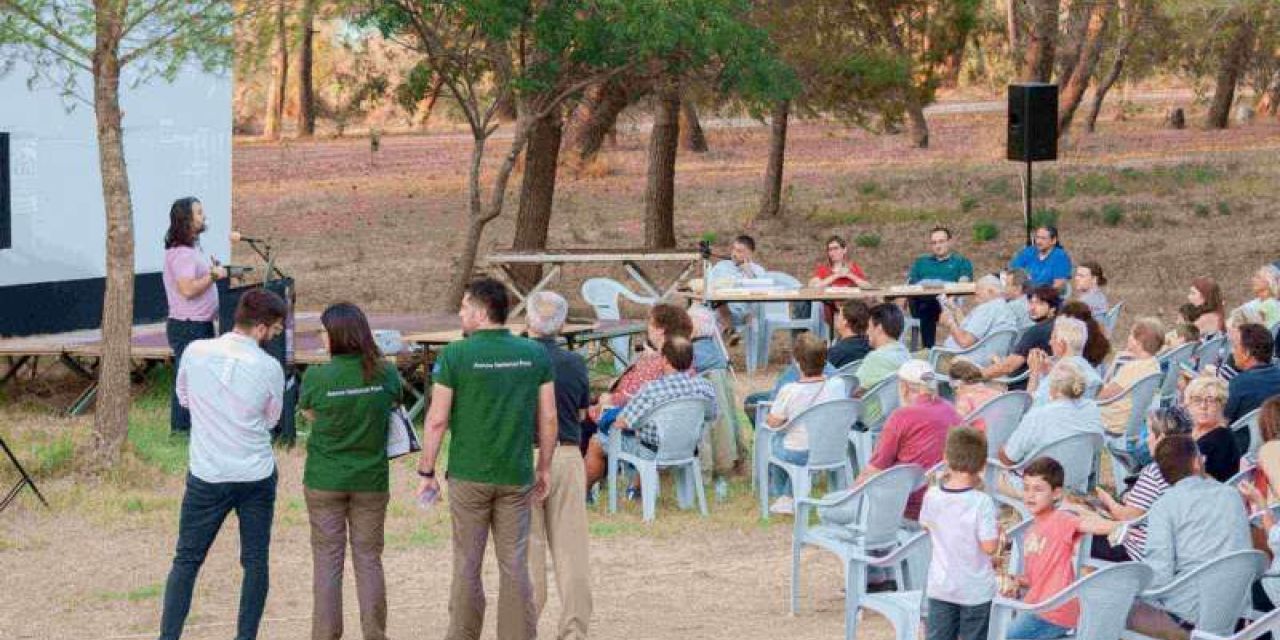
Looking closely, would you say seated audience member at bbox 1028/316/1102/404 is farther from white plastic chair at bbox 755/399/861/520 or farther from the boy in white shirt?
the boy in white shirt

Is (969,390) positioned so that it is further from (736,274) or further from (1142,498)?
(736,274)

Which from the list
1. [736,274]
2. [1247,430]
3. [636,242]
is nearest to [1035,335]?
[1247,430]

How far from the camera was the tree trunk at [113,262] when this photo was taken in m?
9.78

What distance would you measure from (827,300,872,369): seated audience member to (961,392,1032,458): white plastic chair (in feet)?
4.67

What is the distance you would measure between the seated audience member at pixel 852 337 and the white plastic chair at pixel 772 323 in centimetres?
387

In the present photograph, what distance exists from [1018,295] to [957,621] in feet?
20.8

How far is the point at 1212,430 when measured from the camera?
695 cm

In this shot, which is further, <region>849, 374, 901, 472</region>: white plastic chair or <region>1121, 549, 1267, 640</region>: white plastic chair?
<region>849, 374, 901, 472</region>: white plastic chair

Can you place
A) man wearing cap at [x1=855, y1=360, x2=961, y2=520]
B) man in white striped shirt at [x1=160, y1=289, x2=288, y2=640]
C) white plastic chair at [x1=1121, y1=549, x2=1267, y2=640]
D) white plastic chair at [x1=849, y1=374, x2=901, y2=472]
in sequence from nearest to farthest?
white plastic chair at [x1=1121, y1=549, x2=1267, y2=640]
man in white striped shirt at [x1=160, y1=289, x2=288, y2=640]
man wearing cap at [x1=855, y1=360, x2=961, y2=520]
white plastic chair at [x1=849, y1=374, x2=901, y2=472]

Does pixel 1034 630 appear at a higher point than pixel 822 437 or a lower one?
lower

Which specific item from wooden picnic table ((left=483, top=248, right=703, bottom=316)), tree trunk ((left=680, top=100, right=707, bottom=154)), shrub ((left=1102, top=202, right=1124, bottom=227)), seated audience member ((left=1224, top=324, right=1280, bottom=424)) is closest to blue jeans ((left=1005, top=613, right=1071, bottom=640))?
seated audience member ((left=1224, top=324, right=1280, bottom=424))

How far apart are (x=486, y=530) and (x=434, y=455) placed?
0.30 m

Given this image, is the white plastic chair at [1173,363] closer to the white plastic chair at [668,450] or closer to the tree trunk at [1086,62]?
the white plastic chair at [668,450]

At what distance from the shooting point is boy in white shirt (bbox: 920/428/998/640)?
568 cm
